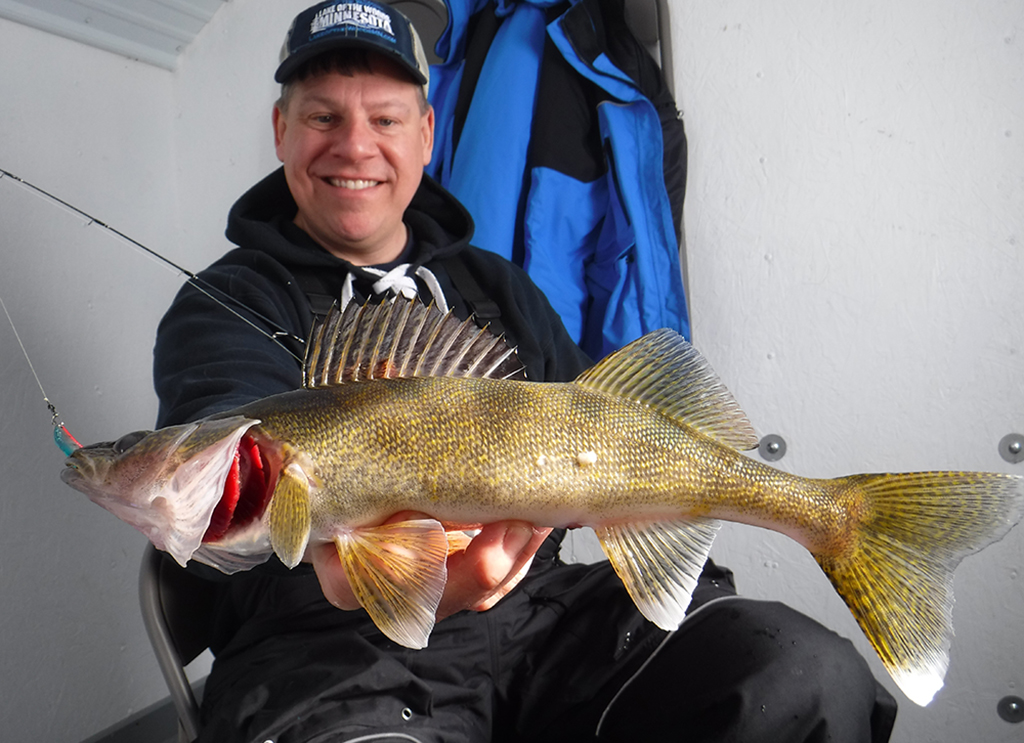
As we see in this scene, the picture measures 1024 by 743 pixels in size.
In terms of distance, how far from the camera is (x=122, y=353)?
165 cm

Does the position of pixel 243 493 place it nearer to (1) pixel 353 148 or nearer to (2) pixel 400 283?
(2) pixel 400 283

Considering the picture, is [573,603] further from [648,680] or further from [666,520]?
[666,520]

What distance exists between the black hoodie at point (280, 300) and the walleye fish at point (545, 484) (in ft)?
0.50

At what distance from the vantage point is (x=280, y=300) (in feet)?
3.84

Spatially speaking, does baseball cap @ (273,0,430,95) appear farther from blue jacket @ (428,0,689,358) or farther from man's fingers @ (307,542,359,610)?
man's fingers @ (307,542,359,610)

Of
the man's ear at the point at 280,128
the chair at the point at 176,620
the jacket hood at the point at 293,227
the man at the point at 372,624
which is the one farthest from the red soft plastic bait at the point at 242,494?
the man's ear at the point at 280,128

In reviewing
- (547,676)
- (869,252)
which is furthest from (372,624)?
(869,252)

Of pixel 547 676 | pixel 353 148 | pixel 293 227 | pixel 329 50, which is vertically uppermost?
pixel 329 50

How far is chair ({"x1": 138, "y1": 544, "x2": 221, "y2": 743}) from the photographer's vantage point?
0.96m

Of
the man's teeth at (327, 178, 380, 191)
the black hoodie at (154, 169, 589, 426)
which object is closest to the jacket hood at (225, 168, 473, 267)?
the black hoodie at (154, 169, 589, 426)

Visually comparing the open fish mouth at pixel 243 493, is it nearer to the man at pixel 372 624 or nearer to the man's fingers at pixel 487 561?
the man at pixel 372 624

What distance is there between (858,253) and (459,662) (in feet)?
3.87

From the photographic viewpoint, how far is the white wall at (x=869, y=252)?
1461mm

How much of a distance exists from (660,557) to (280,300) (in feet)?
2.44
